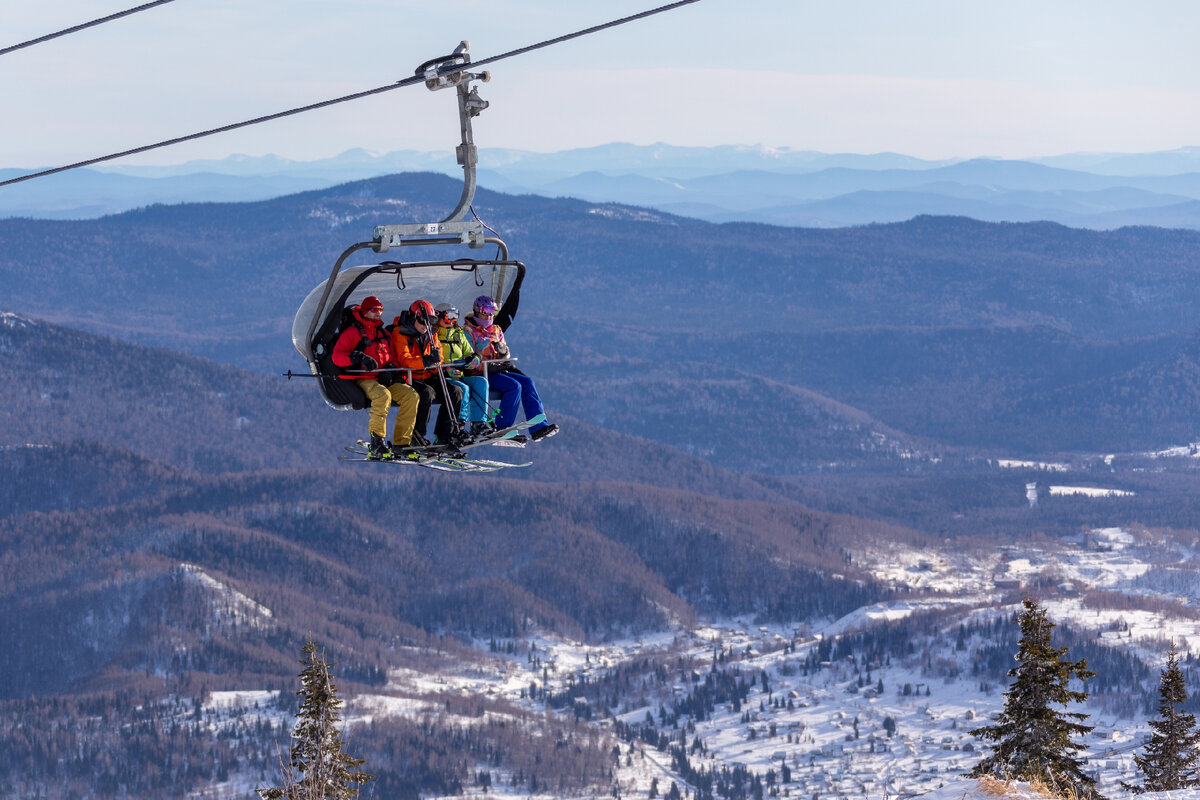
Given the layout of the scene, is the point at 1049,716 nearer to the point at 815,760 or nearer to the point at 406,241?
the point at 406,241

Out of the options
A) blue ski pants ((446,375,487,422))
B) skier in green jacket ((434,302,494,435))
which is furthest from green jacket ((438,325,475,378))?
blue ski pants ((446,375,487,422))

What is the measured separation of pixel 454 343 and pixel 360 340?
1967 millimetres

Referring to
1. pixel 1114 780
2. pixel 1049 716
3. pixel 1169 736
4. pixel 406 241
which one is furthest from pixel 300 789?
pixel 1114 780

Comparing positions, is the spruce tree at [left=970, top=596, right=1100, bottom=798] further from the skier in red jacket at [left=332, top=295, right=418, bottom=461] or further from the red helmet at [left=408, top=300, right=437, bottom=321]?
the red helmet at [left=408, top=300, right=437, bottom=321]

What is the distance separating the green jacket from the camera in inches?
1161

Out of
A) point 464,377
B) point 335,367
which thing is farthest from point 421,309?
point 464,377

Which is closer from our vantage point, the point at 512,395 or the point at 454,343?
the point at 454,343

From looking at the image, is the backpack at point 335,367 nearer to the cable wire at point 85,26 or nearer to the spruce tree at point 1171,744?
the cable wire at point 85,26

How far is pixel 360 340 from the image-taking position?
2830 centimetres

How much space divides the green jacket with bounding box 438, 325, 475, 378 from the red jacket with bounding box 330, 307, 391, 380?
1.26 meters

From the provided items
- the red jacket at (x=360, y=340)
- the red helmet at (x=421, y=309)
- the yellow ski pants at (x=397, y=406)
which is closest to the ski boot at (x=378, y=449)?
the yellow ski pants at (x=397, y=406)

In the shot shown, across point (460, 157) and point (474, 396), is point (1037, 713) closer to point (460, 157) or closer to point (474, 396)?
point (474, 396)

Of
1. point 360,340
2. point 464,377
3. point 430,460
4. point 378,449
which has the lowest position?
point 430,460

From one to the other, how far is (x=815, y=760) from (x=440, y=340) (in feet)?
576
